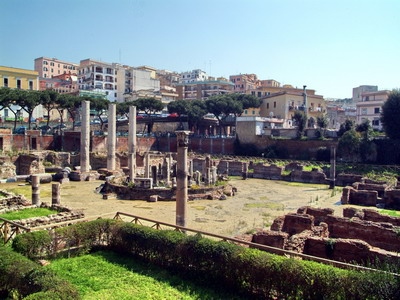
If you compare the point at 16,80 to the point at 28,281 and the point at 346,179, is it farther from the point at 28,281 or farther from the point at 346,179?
the point at 28,281

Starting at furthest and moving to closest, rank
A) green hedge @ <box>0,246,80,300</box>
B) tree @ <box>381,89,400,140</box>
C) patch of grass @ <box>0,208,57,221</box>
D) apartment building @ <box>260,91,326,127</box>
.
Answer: apartment building @ <box>260,91,326,127</box>
tree @ <box>381,89,400,140</box>
patch of grass @ <box>0,208,57,221</box>
green hedge @ <box>0,246,80,300</box>

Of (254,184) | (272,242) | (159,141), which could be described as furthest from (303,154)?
(272,242)

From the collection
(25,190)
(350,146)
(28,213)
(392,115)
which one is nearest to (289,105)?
(350,146)

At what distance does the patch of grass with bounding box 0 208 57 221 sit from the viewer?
17953mm

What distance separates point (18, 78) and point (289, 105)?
51.1 metres

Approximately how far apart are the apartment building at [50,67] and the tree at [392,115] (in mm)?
95936

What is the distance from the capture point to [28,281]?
9398 millimetres

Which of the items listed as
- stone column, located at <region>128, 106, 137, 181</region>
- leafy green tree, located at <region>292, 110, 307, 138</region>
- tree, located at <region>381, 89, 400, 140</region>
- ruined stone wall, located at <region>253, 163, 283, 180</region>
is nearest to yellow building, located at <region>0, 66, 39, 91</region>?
stone column, located at <region>128, 106, 137, 181</region>

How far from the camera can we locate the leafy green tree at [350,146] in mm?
46406

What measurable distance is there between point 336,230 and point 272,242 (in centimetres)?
514

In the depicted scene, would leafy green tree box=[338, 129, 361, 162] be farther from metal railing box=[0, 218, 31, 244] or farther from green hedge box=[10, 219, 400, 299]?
metal railing box=[0, 218, 31, 244]

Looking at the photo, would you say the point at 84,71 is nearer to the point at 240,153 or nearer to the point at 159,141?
the point at 159,141

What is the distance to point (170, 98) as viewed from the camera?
310 ft

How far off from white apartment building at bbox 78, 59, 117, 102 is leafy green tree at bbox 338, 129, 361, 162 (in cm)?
5837
